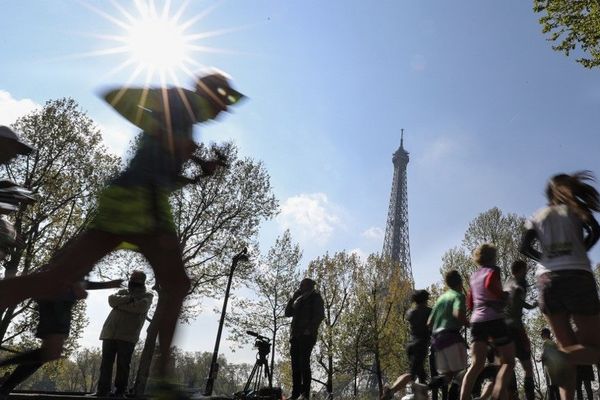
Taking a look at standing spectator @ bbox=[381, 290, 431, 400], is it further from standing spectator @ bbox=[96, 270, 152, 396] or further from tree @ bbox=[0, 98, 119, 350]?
tree @ bbox=[0, 98, 119, 350]

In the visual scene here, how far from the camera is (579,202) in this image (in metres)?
3.92

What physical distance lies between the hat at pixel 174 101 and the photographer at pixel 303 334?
467 cm

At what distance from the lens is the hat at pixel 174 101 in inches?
116

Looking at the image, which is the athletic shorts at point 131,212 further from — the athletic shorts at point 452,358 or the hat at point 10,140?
the athletic shorts at point 452,358

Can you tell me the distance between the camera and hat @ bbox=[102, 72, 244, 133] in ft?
9.67

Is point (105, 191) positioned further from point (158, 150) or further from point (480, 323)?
point (480, 323)

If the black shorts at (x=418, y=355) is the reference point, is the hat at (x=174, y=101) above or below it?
above

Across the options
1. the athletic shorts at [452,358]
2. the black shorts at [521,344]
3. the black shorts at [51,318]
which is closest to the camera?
the black shorts at [51,318]

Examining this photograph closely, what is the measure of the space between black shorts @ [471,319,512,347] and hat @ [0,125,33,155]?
4.29 m

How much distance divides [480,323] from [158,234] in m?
3.32

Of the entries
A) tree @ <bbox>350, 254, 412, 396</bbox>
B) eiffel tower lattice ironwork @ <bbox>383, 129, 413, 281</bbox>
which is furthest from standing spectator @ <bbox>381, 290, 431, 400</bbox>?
eiffel tower lattice ironwork @ <bbox>383, 129, 413, 281</bbox>

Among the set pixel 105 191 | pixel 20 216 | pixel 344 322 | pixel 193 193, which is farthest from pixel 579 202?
pixel 344 322

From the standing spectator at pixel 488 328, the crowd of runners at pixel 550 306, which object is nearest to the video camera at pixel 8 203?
the crowd of runners at pixel 550 306

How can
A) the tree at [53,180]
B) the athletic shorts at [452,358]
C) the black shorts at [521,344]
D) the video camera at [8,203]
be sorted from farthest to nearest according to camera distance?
the tree at [53,180] → the black shorts at [521,344] → the athletic shorts at [452,358] → the video camera at [8,203]
